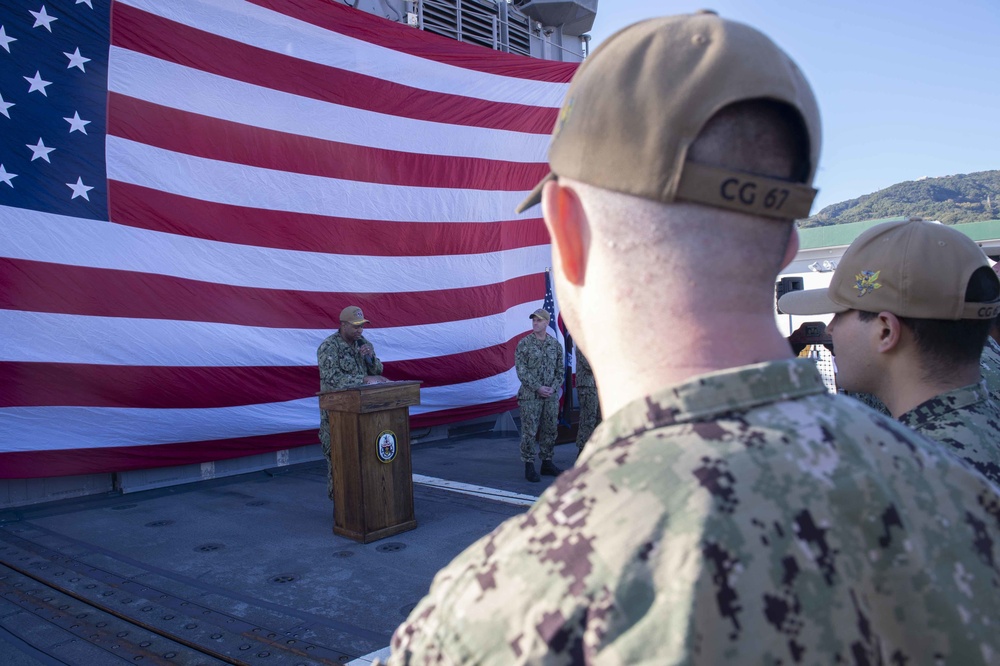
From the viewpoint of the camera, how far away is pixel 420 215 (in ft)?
20.3

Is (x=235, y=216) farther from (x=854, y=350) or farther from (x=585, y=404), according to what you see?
(x=854, y=350)

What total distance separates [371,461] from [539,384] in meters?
2.17

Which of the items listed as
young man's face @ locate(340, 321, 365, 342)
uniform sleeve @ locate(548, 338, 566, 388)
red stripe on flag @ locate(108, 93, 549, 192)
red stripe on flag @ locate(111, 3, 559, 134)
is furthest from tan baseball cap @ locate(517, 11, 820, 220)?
uniform sleeve @ locate(548, 338, 566, 388)

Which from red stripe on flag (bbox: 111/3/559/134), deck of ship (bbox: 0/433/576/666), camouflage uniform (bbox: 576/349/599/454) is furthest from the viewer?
camouflage uniform (bbox: 576/349/599/454)

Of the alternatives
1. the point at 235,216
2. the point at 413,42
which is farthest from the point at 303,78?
the point at 235,216

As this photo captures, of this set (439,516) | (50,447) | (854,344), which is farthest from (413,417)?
(854,344)

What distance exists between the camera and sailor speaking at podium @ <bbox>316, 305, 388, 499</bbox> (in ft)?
15.7

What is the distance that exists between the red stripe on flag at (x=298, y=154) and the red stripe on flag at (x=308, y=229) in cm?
37

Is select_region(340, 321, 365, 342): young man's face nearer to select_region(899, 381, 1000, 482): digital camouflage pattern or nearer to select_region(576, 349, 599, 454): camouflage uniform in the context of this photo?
select_region(576, 349, 599, 454): camouflage uniform

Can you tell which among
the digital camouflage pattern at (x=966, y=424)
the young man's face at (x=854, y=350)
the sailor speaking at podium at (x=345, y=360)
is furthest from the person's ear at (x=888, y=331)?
the sailor speaking at podium at (x=345, y=360)

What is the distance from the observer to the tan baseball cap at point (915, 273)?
1.18 meters

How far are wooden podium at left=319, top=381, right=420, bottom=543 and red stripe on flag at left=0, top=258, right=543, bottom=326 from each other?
1335 millimetres

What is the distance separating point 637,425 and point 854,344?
95cm

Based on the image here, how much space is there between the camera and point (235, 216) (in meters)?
5.07
